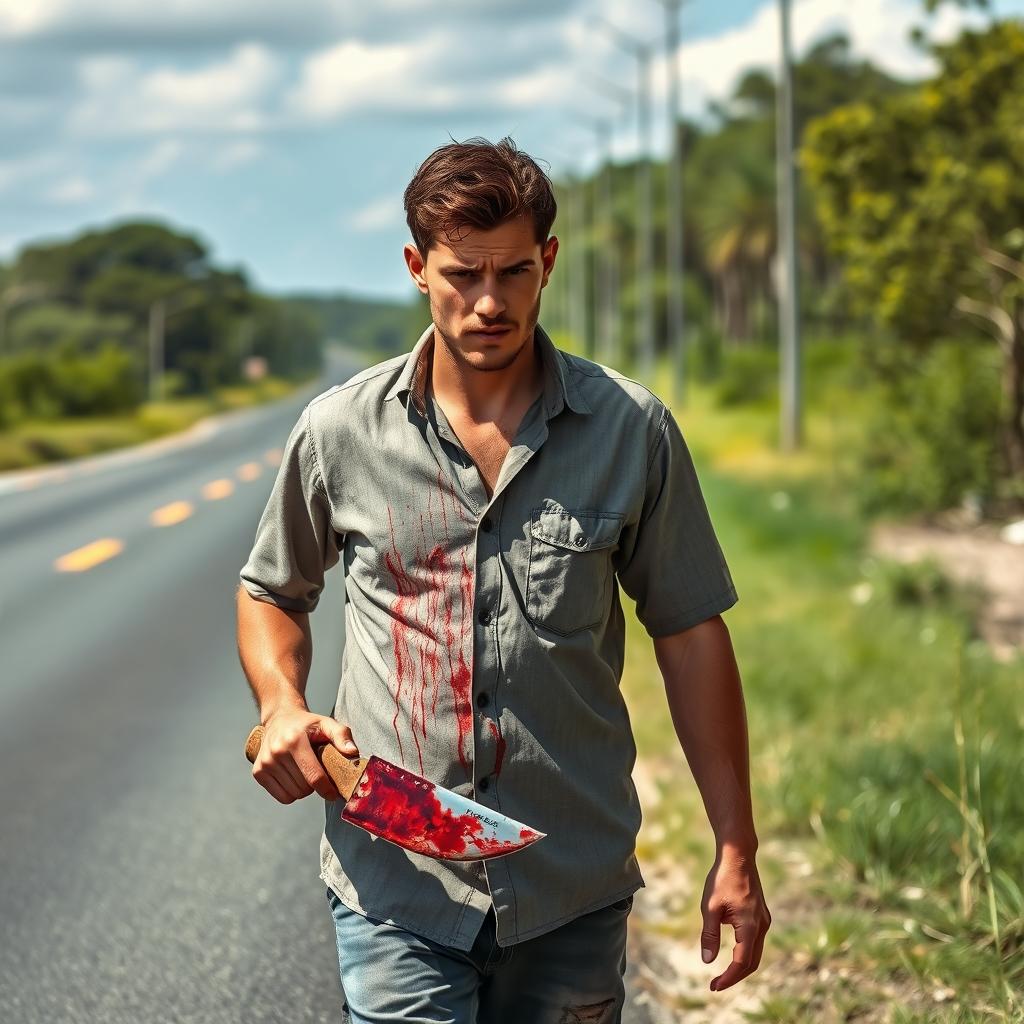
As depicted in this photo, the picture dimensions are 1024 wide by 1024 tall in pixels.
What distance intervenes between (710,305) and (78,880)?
302 feet

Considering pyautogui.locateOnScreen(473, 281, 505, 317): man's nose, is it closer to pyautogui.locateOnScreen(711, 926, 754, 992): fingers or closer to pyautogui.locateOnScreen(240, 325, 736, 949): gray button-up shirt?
pyautogui.locateOnScreen(240, 325, 736, 949): gray button-up shirt

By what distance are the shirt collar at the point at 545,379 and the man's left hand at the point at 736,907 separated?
0.72 meters

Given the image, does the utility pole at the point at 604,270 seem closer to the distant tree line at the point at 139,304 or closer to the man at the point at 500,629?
the distant tree line at the point at 139,304

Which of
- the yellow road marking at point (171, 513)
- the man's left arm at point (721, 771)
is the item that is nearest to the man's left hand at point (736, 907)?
the man's left arm at point (721, 771)

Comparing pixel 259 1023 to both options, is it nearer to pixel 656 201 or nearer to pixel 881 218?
pixel 881 218

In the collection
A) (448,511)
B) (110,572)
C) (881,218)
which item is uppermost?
(448,511)

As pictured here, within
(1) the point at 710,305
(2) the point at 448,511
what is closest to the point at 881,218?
(2) the point at 448,511

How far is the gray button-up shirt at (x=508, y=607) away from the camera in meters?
2.78

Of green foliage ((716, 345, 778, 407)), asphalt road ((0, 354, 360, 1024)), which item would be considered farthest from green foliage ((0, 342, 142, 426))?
asphalt road ((0, 354, 360, 1024))

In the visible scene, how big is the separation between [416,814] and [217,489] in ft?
74.3

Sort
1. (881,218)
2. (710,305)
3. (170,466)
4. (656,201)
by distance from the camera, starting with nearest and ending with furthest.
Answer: (881,218) < (170,466) < (710,305) < (656,201)

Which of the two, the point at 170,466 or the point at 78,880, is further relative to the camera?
the point at 170,466

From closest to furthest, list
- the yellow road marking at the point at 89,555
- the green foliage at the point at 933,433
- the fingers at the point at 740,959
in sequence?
the fingers at the point at 740,959 < the yellow road marking at the point at 89,555 < the green foliage at the point at 933,433

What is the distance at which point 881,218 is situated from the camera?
20.9 metres
